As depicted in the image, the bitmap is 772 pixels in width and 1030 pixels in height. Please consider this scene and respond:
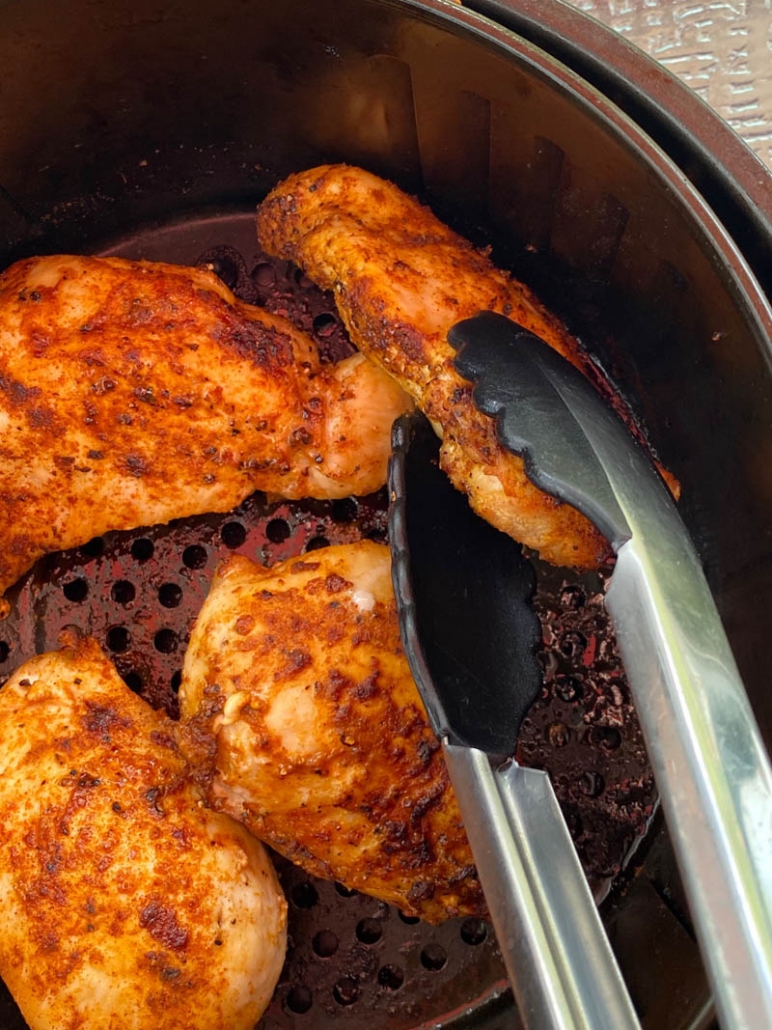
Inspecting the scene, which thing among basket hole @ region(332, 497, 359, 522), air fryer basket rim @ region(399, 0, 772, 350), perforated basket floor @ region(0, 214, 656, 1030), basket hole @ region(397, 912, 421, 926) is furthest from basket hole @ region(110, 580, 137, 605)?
air fryer basket rim @ region(399, 0, 772, 350)

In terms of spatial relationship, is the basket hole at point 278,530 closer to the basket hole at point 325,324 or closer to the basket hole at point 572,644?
the basket hole at point 325,324

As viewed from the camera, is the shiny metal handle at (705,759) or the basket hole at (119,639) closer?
the shiny metal handle at (705,759)

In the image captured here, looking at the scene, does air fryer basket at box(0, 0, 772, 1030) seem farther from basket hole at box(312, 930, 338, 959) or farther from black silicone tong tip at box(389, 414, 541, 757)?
black silicone tong tip at box(389, 414, 541, 757)

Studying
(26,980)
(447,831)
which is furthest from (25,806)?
(447,831)

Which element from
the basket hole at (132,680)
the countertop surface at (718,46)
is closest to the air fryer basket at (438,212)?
the basket hole at (132,680)

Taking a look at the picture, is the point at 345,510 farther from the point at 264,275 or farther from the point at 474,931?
the point at 474,931

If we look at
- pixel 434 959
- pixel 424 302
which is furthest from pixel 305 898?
pixel 424 302
